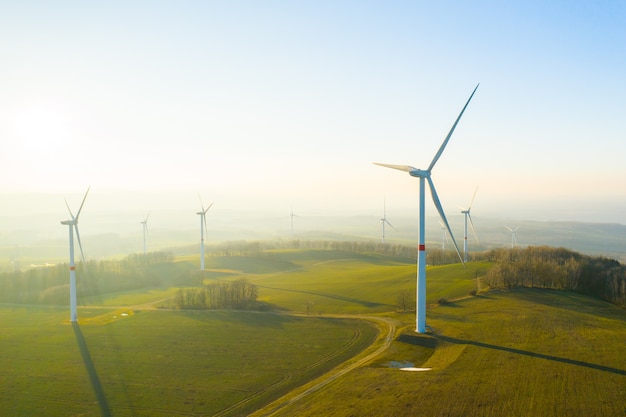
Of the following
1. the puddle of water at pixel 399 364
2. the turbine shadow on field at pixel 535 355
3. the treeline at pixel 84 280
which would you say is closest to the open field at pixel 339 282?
the treeline at pixel 84 280

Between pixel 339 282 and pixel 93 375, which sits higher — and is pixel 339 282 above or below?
above

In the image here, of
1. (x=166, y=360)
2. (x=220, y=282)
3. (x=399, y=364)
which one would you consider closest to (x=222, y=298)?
(x=220, y=282)

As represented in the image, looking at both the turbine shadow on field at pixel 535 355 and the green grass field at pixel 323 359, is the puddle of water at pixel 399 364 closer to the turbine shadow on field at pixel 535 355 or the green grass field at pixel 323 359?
the green grass field at pixel 323 359

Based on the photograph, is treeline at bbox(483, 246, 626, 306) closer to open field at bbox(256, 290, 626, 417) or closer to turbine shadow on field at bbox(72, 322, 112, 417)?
open field at bbox(256, 290, 626, 417)

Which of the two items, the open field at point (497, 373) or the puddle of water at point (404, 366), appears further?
the puddle of water at point (404, 366)

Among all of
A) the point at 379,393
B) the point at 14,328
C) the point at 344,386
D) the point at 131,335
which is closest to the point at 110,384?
the point at 131,335

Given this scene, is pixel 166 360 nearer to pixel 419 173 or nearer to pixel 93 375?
pixel 93 375
